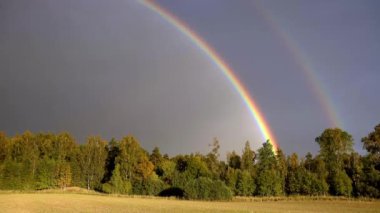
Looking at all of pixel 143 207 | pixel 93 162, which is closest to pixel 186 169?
pixel 93 162

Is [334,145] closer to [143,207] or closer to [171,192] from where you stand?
[171,192]

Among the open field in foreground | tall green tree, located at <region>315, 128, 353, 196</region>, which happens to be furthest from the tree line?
the open field in foreground

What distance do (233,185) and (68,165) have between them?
4833 centimetres

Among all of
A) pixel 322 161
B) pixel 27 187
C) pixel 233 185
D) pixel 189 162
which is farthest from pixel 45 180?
pixel 322 161

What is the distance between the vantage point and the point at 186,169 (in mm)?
121750

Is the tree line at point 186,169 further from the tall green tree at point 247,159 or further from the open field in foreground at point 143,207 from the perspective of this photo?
the open field in foreground at point 143,207

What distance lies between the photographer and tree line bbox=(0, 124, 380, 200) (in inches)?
3893

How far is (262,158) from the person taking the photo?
416ft

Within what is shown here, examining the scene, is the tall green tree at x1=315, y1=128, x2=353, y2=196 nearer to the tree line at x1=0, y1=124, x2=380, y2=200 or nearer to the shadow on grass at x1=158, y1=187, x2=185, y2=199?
the tree line at x1=0, y1=124, x2=380, y2=200

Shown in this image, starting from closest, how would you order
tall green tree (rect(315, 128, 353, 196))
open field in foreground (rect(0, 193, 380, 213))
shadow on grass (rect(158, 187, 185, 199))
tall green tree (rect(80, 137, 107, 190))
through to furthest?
open field in foreground (rect(0, 193, 380, 213)), shadow on grass (rect(158, 187, 185, 199)), tall green tree (rect(315, 128, 353, 196)), tall green tree (rect(80, 137, 107, 190))

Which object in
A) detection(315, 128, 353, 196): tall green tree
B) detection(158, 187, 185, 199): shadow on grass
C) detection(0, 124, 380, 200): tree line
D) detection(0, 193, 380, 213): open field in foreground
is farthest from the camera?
detection(315, 128, 353, 196): tall green tree

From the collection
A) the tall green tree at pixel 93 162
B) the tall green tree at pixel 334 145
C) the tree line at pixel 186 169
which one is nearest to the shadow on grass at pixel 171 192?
the tree line at pixel 186 169

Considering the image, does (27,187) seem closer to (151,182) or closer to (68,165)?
(68,165)

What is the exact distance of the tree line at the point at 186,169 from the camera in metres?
98.9
